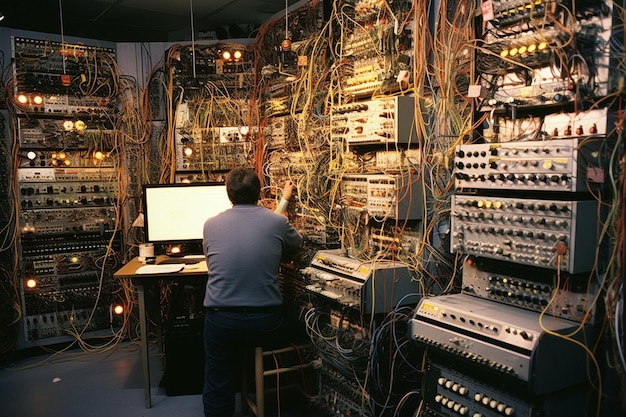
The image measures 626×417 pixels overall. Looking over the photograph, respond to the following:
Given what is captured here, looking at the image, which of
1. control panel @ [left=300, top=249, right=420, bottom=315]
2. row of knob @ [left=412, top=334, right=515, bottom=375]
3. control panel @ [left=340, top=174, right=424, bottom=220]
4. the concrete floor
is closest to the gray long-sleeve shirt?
control panel @ [left=300, top=249, right=420, bottom=315]

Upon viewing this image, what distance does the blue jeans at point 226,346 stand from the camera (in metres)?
2.58

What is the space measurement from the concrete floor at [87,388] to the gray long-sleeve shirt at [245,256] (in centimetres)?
94

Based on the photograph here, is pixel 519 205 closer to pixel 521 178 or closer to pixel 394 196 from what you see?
pixel 521 178

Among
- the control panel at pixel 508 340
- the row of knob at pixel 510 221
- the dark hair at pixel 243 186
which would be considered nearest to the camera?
the control panel at pixel 508 340

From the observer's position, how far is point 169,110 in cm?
420

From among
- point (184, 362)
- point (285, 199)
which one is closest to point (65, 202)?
point (184, 362)

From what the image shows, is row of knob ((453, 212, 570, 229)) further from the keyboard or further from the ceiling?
the ceiling

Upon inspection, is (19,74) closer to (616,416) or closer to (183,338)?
(183,338)

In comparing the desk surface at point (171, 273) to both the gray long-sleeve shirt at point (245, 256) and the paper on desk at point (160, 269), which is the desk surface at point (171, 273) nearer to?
the paper on desk at point (160, 269)

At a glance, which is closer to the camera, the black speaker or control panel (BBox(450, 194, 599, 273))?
control panel (BBox(450, 194, 599, 273))

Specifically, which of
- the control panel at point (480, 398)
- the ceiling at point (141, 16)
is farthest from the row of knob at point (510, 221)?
the ceiling at point (141, 16)

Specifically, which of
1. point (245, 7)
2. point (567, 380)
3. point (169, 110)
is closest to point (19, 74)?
point (169, 110)

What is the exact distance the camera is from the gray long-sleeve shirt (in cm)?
259

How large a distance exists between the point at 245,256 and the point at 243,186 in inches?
14.7
